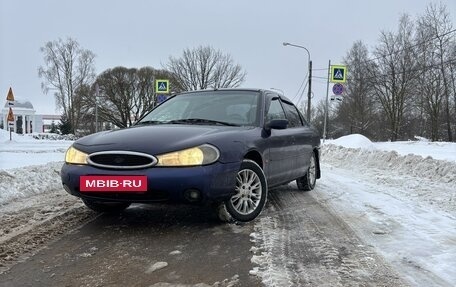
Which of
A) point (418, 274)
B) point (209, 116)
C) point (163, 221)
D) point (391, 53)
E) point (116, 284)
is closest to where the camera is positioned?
point (116, 284)

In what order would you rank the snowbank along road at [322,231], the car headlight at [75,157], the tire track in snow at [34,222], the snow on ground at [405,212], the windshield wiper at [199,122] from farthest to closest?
the windshield wiper at [199,122], the car headlight at [75,157], the tire track in snow at [34,222], the snow on ground at [405,212], the snowbank along road at [322,231]

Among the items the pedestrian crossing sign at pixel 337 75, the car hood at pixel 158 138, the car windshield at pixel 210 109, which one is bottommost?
the car hood at pixel 158 138

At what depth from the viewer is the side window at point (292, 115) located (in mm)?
6391

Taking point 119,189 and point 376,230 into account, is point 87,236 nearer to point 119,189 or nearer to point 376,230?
point 119,189

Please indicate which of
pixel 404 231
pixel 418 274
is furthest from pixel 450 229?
pixel 418 274

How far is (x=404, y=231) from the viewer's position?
4512mm

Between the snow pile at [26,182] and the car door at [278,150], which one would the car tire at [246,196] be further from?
the snow pile at [26,182]

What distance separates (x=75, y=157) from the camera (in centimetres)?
441

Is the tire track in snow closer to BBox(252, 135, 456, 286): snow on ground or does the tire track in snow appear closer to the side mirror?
BBox(252, 135, 456, 286): snow on ground

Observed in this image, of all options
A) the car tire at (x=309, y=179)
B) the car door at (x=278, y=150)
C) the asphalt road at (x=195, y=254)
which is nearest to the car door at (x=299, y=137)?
the car door at (x=278, y=150)

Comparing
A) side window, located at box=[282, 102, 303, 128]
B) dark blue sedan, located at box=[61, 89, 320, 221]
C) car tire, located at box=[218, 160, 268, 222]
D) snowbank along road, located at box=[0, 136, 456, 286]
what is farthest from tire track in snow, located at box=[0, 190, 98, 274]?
side window, located at box=[282, 102, 303, 128]

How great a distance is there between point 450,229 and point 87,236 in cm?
349

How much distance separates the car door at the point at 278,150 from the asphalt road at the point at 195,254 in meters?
0.56

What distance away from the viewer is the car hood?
4.15 m
